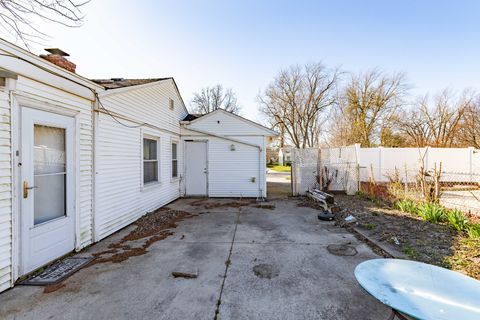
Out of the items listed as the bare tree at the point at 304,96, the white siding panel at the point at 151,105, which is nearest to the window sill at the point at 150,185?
the white siding panel at the point at 151,105

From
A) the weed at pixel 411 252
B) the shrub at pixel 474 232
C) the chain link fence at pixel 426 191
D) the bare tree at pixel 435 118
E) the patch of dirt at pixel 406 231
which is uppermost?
the bare tree at pixel 435 118

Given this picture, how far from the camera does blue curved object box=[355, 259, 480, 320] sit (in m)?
1.46

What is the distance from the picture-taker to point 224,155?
355 inches

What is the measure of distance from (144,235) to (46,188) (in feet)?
6.79

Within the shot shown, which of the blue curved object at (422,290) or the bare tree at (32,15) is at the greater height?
the bare tree at (32,15)

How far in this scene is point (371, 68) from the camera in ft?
71.4

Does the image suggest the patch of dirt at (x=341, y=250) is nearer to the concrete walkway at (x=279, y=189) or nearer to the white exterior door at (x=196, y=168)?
the concrete walkway at (x=279, y=189)

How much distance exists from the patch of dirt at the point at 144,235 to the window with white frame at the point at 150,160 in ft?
3.51

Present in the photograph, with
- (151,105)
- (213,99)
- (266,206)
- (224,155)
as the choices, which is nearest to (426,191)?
(266,206)

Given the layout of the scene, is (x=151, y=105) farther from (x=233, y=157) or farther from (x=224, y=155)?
(x=233, y=157)

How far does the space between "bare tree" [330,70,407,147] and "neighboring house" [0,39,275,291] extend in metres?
19.1

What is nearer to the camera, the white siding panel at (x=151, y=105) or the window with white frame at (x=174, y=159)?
the white siding panel at (x=151, y=105)

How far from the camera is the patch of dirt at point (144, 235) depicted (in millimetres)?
3772

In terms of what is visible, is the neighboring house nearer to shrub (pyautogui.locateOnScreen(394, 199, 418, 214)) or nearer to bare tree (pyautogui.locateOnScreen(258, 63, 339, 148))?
shrub (pyautogui.locateOnScreen(394, 199, 418, 214))
